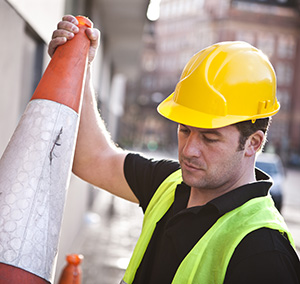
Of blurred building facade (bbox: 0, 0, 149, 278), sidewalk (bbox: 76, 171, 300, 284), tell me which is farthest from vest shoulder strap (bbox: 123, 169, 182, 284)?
sidewalk (bbox: 76, 171, 300, 284)

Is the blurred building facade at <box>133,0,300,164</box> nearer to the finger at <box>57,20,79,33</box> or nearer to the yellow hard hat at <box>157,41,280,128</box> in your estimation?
the yellow hard hat at <box>157,41,280,128</box>

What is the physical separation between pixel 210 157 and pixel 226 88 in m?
0.31

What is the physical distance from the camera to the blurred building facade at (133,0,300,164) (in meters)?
64.9

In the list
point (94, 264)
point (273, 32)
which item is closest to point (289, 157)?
point (273, 32)

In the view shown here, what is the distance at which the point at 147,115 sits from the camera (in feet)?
264

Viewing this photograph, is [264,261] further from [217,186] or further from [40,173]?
[40,173]

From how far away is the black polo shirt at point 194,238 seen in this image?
1642mm

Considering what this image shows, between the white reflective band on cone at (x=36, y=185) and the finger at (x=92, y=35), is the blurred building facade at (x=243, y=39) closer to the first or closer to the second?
the finger at (x=92, y=35)

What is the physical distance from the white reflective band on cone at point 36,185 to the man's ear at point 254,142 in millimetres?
783

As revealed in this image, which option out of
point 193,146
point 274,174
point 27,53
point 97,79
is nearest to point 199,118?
point 193,146

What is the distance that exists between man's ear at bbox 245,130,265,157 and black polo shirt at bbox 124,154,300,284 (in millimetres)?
140

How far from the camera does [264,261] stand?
1641mm

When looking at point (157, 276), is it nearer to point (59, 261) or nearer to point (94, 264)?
point (59, 261)

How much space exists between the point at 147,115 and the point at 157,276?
Result: 258 ft
